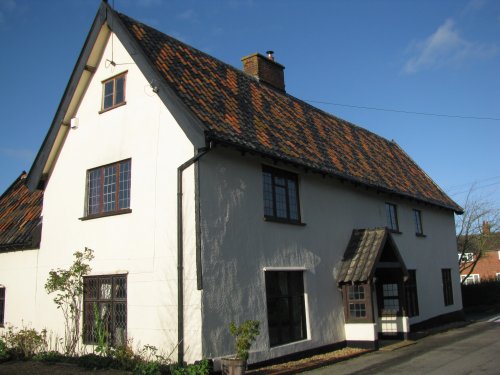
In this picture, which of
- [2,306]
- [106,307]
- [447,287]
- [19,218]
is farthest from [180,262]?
[447,287]

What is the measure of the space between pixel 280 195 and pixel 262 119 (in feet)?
8.55

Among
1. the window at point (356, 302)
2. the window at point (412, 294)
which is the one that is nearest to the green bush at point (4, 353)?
the window at point (356, 302)

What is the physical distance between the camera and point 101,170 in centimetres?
1409

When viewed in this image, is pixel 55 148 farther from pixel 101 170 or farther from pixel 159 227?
pixel 159 227

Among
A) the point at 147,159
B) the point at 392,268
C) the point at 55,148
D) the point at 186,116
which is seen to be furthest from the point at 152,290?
the point at 392,268

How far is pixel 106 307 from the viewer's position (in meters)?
13.0

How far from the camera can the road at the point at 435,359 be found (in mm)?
11562

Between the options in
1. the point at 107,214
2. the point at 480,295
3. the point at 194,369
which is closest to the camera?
the point at 194,369

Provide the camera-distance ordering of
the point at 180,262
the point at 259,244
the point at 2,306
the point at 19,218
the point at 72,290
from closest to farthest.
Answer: the point at 180,262 < the point at 259,244 < the point at 72,290 < the point at 2,306 < the point at 19,218

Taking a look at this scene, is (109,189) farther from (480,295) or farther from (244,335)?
(480,295)

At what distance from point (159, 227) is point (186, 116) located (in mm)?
2770

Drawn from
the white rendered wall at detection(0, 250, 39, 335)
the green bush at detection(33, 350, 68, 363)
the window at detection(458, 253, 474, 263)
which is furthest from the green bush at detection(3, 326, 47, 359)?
the window at detection(458, 253, 474, 263)

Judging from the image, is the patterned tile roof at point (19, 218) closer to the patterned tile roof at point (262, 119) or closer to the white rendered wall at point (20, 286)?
the white rendered wall at point (20, 286)

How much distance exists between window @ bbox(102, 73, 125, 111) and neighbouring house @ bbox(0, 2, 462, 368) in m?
0.05
